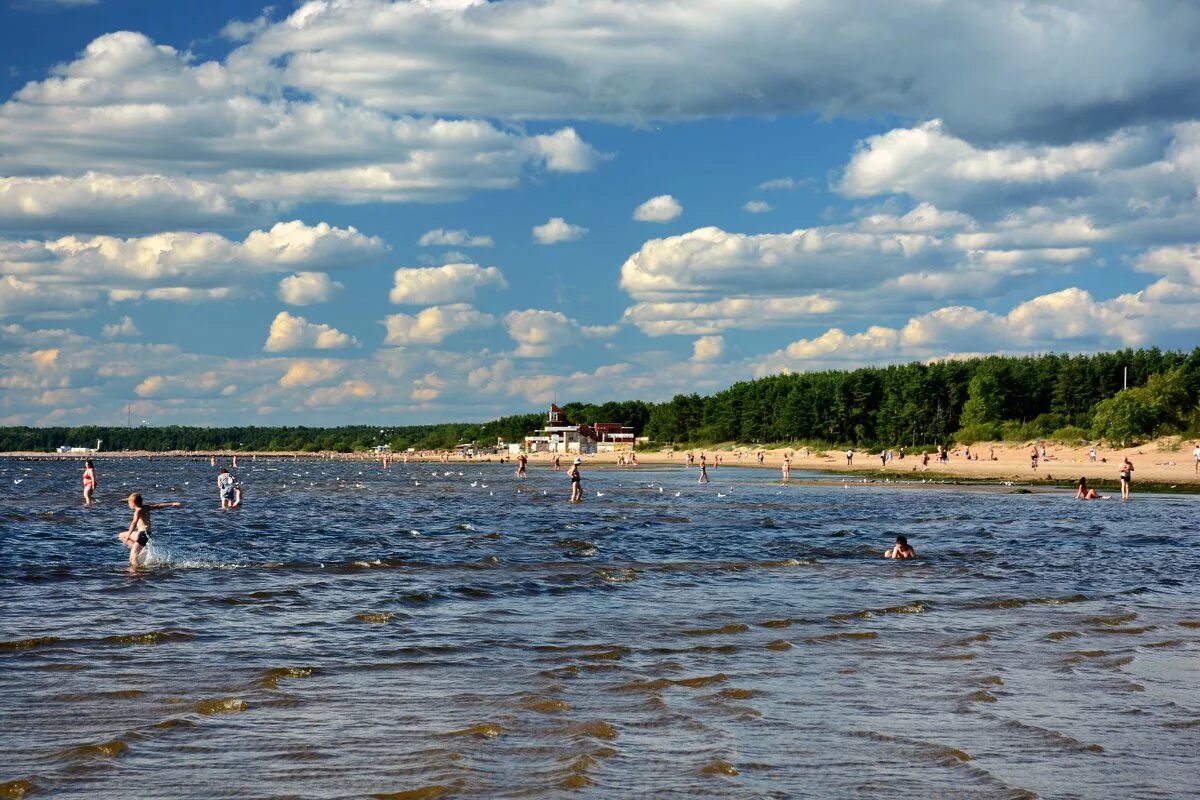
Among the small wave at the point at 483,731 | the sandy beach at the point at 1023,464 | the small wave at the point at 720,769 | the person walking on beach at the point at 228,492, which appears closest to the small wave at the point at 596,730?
the small wave at the point at 483,731

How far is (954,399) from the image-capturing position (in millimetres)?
143250

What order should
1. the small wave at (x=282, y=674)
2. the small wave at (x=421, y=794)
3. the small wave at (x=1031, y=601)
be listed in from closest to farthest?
1. the small wave at (x=421, y=794)
2. the small wave at (x=282, y=674)
3. the small wave at (x=1031, y=601)

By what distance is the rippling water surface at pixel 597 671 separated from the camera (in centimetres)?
991

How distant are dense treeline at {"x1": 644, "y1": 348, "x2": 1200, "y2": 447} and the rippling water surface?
8822 centimetres

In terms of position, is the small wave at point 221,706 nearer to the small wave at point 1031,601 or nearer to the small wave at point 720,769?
the small wave at point 720,769

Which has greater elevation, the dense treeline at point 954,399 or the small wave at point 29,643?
the dense treeline at point 954,399

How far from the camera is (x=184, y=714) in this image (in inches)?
470

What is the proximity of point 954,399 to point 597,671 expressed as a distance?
445 feet

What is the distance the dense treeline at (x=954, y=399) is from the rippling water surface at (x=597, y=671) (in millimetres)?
88217

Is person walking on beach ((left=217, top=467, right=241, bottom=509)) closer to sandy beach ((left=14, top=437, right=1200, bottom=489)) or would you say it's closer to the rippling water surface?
the rippling water surface

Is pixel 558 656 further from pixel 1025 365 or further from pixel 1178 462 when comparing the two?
pixel 1025 365

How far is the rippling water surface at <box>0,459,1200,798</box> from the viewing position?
9906mm

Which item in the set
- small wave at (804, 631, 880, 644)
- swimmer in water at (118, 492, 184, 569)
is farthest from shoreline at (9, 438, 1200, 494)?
swimmer in water at (118, 492, 184, 569)

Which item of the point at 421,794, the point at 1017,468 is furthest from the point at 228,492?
the point at 1017,468
